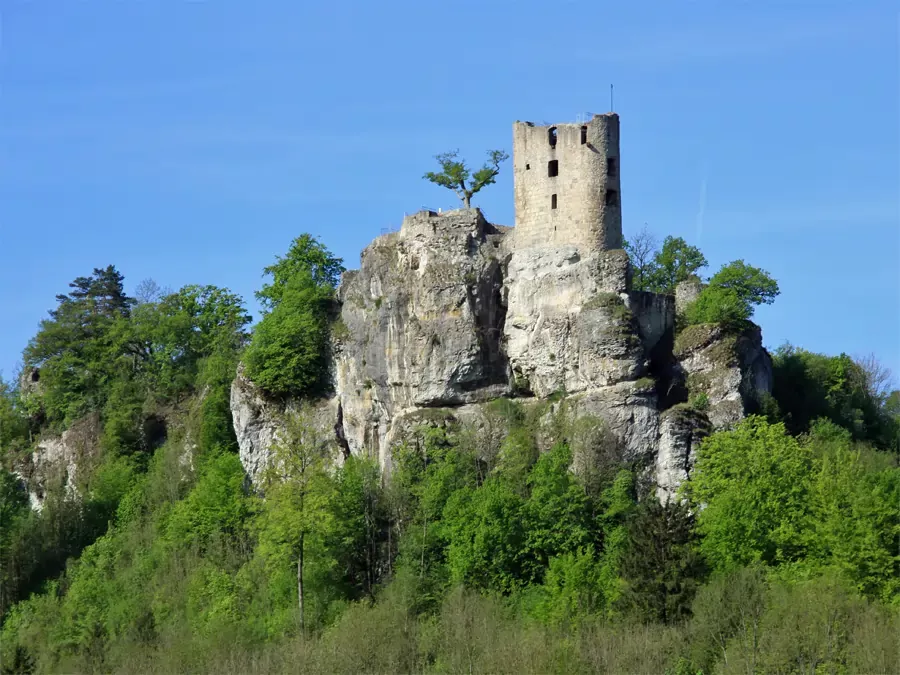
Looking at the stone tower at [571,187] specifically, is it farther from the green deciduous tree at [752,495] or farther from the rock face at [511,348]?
the green deciduous tree at [752,495]

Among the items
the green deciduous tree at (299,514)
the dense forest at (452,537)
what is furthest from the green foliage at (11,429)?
the green deciduous tree at (299,514)

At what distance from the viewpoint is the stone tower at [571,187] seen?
60688 millimetres

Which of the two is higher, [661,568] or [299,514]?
[299,514]

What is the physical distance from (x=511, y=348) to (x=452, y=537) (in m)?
7.10

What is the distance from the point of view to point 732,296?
61000 mm

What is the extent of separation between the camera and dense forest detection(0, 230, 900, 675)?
5028 centimetres

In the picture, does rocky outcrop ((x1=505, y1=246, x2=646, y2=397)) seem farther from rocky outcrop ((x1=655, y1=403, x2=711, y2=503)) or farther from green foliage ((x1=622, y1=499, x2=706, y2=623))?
green foliage ((x1=622, y1=499, x2=706, y2=623))

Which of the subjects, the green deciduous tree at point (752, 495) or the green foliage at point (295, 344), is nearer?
the green deciduous tree at point (752, 495)

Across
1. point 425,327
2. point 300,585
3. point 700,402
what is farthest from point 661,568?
point 425,327

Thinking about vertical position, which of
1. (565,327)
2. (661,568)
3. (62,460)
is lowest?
(661,568)

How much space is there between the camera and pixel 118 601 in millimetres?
61344

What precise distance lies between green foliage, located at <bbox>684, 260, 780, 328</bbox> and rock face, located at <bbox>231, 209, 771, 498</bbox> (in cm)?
63

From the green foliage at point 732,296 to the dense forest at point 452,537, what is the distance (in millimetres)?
92

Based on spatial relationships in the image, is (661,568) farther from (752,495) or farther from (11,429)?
(11,429)
